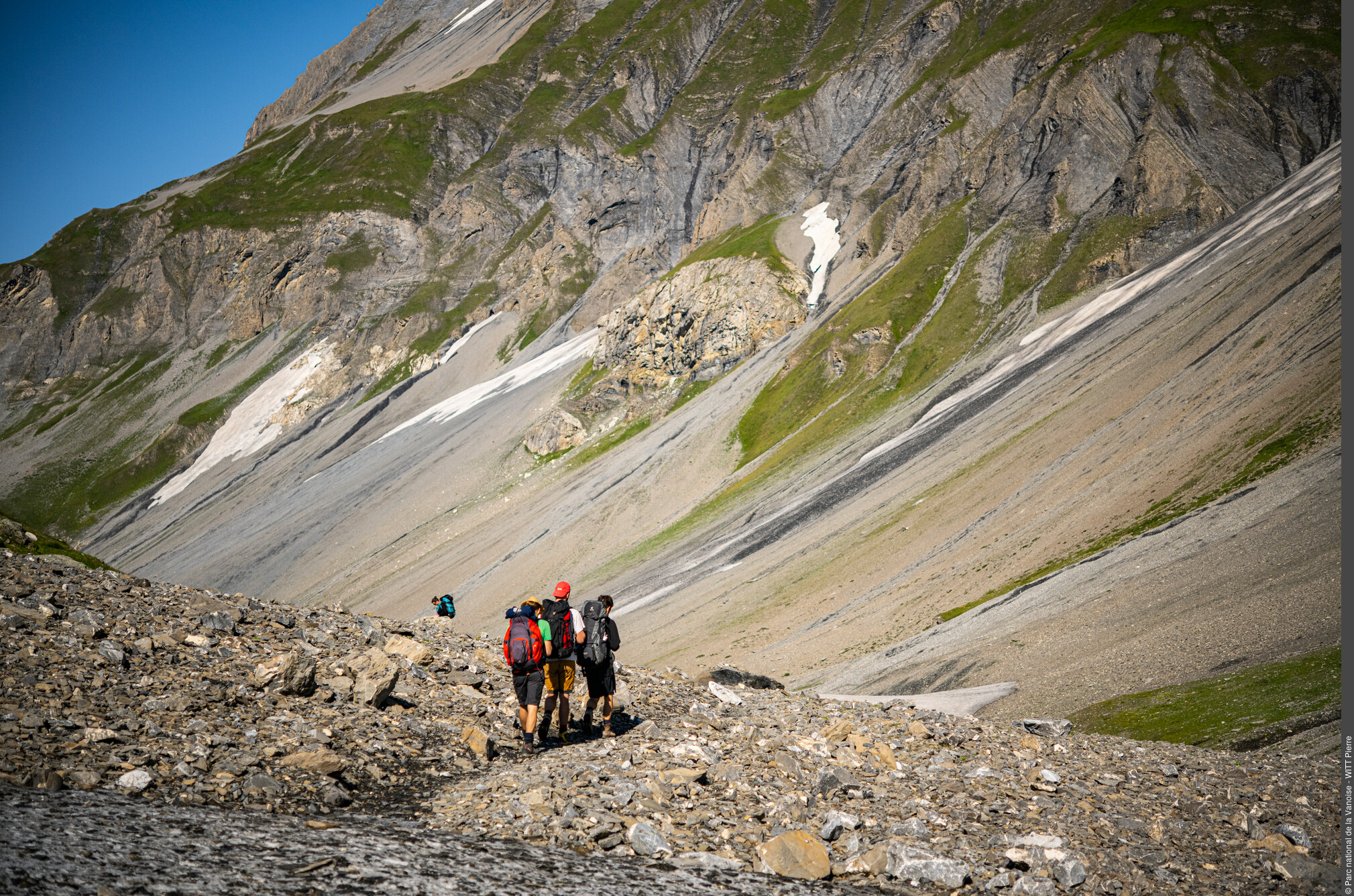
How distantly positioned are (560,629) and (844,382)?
93.8 m

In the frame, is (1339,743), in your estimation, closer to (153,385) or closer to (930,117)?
(930,117)

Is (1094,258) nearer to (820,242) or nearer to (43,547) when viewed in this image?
(820,242)

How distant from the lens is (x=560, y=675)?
14.2 m

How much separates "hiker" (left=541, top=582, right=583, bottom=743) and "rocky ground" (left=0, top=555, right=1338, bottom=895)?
0.57 meters

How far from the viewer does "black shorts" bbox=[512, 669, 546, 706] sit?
13844 millimetres

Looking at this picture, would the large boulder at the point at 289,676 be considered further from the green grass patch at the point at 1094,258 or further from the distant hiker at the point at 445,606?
the green grass patch at the point at 1094,258

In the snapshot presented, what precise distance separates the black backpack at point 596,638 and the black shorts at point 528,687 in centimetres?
91

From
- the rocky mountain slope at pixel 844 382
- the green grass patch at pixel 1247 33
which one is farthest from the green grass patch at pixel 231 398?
the green grass patch at pixel 1247 33

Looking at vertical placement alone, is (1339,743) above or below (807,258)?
below

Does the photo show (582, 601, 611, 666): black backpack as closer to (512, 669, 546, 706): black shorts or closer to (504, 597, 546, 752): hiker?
(504, 597, 546, 752): hiker

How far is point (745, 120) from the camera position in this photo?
19538 centimetres

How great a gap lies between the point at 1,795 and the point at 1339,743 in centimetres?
2204

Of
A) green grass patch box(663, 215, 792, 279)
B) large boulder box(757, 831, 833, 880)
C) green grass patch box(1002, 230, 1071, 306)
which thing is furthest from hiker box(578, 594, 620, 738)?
green grass patch box(663, 215, 792, 279)

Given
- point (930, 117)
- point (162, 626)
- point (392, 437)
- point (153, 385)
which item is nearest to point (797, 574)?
point (162, 626)
